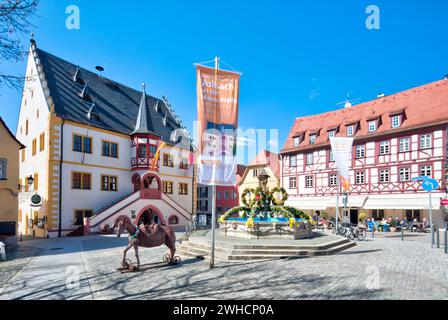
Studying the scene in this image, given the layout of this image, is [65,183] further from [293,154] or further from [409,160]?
[409,160]

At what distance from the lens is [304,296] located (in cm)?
679

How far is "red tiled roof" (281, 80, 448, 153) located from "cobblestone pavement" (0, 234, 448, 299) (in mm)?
18625

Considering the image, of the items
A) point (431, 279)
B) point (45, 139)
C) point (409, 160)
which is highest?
point (45, 139)

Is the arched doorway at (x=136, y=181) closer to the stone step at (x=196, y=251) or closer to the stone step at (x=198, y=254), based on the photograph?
the stone step at (x=196, y=251)

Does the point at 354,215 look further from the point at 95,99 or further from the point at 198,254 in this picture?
the point at 95,99

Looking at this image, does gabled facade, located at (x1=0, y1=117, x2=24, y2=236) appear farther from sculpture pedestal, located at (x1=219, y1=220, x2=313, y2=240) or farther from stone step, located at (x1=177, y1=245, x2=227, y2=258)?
sculpture pedestal, located at (x1=219, y1=220, x2=313, y2=240)

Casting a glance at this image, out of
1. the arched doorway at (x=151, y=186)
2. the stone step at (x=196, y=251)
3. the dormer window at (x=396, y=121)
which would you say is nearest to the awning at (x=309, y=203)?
the dormer window at (x=396, y=121)

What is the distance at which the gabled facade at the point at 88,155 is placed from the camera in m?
22.7

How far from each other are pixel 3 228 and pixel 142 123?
15.6 m

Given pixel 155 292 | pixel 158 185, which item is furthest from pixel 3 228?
→ pixel 158 185

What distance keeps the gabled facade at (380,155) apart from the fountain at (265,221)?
1251cm

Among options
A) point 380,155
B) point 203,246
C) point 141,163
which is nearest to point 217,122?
point 203,246

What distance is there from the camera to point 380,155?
28797 mm
